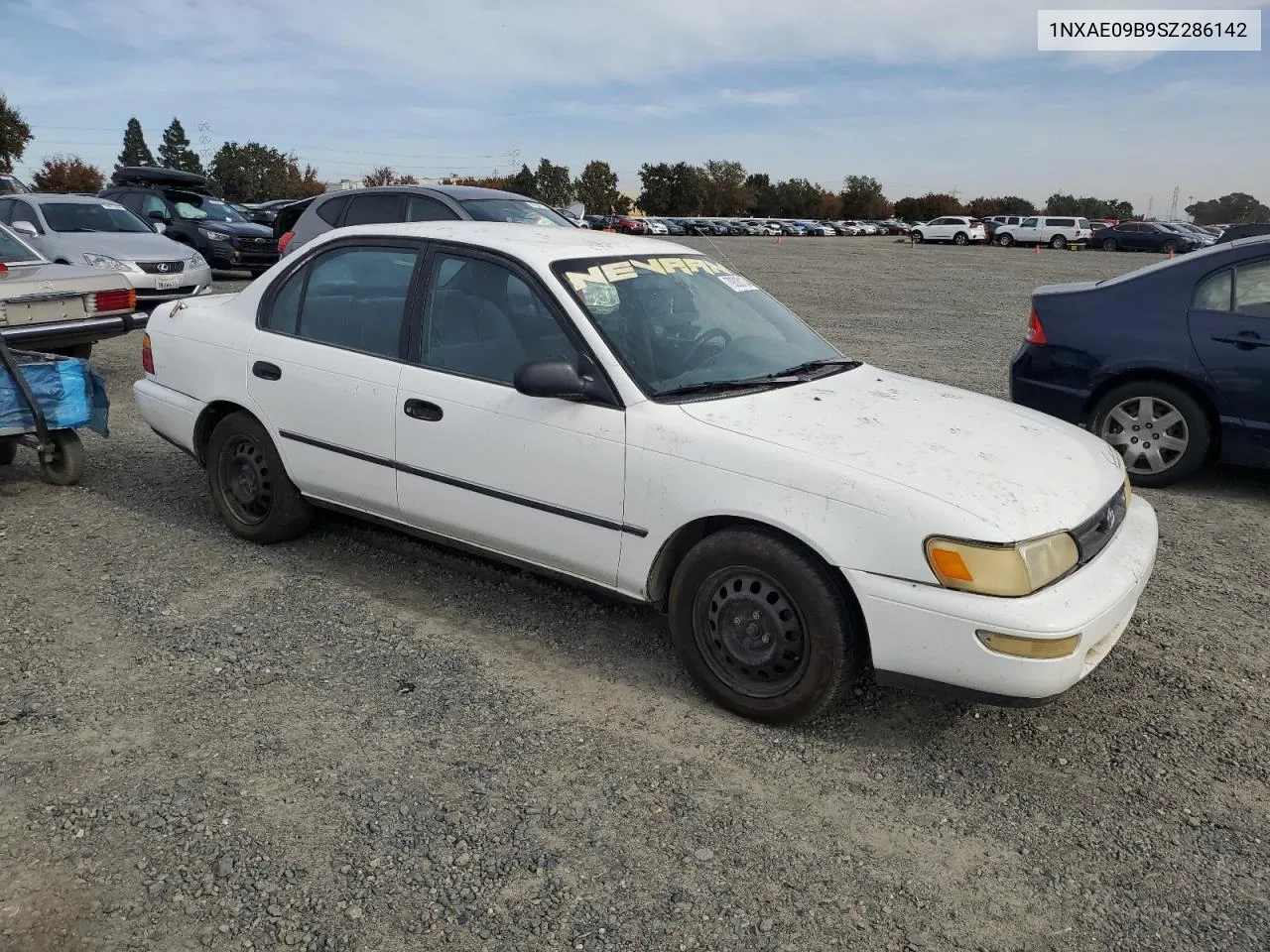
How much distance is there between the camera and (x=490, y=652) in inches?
153

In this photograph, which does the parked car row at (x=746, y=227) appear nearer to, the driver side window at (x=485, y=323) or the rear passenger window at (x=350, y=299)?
the rear passenger window at (x=350, y=299)

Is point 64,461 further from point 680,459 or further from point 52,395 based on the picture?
point 680,459

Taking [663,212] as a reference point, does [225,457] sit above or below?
below

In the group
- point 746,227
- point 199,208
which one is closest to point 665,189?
point 746,227

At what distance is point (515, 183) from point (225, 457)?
6899 centimetres

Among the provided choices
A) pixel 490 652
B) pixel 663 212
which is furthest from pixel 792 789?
pixel 663 212

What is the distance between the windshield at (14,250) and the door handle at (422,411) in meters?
6.18

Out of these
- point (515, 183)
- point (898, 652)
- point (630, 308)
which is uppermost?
point (515, 183)

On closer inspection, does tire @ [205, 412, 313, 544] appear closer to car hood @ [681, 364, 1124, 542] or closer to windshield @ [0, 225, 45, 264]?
car hood @ [681, 364, 1124, 542]

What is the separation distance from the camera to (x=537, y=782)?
3.06 metres

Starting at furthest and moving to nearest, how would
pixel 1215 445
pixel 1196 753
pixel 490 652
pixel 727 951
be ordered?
1. pixel 1215 445
2. pixel 490 652
3. pixel 1196 753
4. pixel 727 951

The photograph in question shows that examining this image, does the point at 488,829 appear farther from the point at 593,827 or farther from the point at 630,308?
the point at 630,308

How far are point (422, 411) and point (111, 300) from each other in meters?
5.01

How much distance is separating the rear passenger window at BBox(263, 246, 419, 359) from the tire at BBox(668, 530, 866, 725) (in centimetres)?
169
